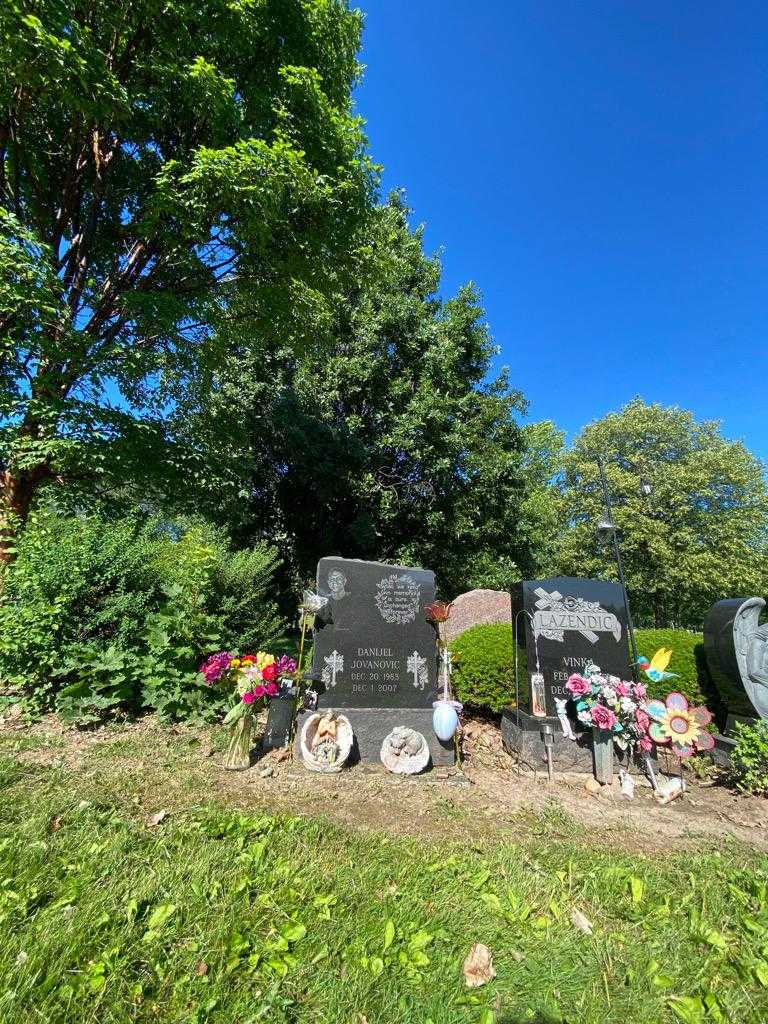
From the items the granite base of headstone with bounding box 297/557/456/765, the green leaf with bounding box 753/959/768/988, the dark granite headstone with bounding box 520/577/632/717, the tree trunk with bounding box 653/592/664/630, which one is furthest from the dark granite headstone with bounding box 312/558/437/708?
the tree trunk with bounding box 653/592/664/630

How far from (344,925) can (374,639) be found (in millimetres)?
3066

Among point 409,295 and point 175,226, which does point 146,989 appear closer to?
point 175,226

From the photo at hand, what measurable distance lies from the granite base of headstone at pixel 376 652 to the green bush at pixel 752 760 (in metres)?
2.76

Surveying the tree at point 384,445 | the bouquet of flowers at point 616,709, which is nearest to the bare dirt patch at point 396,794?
the bouquet of flowers at point 616,709

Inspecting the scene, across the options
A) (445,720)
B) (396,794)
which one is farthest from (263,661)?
(445,720)

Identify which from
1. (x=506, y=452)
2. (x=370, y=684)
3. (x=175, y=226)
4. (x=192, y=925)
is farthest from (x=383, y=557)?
(x=192, y=925)

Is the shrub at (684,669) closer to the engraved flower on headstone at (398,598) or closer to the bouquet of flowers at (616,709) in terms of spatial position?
the bouquet of flowers at (616,709)

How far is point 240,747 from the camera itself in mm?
4246

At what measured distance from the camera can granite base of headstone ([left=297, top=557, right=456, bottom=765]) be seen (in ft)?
15.8

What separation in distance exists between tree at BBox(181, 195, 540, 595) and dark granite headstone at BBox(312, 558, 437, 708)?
21.8 ft

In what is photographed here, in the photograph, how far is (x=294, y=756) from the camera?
4.60 meters

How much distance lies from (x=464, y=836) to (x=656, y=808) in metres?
2.01

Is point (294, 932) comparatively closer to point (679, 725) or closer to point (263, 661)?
point (263, 661)

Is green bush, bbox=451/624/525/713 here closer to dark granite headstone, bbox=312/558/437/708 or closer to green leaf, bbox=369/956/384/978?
dark granite headstone, bbox=312/558/437/708
